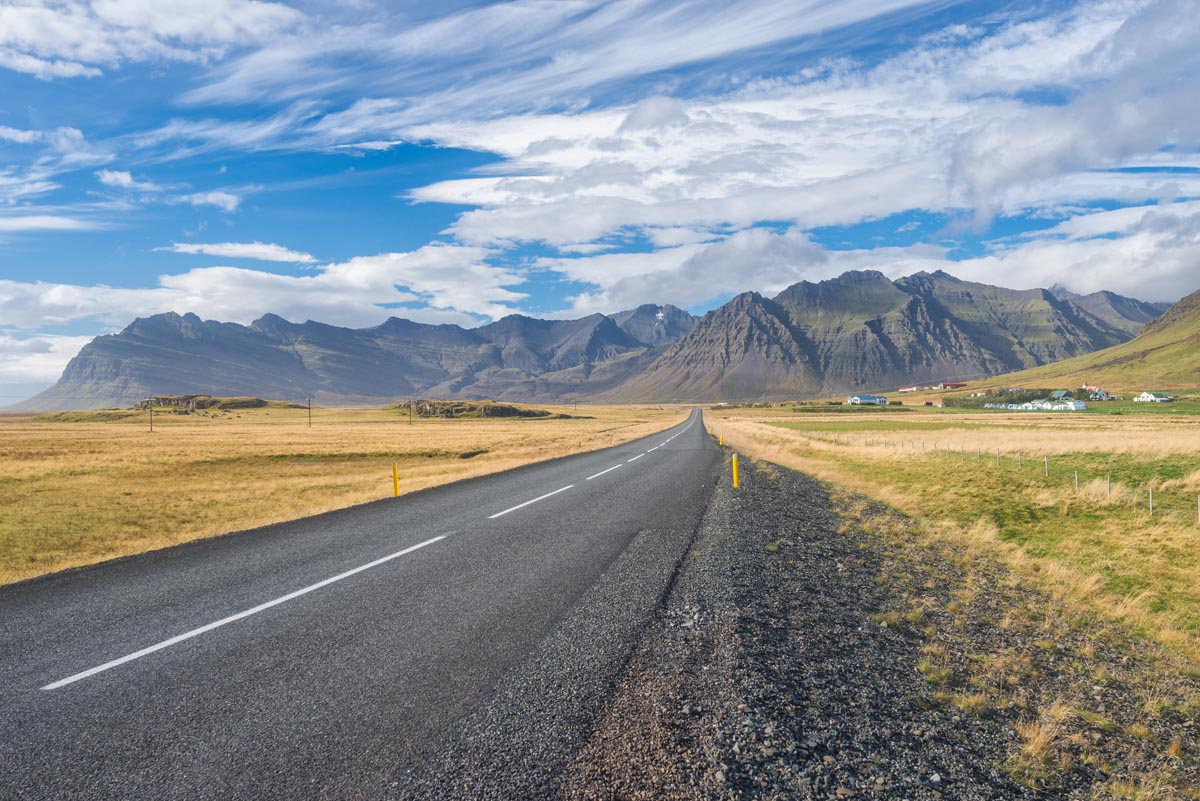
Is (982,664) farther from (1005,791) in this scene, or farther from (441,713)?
(441,713)

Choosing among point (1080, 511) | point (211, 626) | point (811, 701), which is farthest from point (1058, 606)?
point (211, 626)

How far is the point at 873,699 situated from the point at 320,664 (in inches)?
221

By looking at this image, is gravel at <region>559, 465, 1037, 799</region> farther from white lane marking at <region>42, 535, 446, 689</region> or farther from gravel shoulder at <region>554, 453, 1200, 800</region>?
white lane marking at <region>42, 535, 446, 689</region>

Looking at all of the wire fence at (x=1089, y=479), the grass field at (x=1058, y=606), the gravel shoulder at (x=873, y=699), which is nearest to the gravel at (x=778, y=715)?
the gravel shoulder at (x=873, y=699)

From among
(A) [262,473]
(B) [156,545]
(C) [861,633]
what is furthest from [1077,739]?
(A) [262,473]

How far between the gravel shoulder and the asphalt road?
→ 608mm

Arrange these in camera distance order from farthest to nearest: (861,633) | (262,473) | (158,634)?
(262,473) → (861,633) → (158,634)

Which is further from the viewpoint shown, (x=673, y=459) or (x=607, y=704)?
(x=673, y=459)

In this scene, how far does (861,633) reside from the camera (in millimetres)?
8320

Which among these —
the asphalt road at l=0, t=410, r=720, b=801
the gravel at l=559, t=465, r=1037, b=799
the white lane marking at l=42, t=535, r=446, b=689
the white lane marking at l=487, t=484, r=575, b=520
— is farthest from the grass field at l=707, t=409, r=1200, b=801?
the white lane marking at l=487, t=484, r=575, b=520

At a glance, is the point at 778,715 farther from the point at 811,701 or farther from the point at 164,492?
the point at 164,492

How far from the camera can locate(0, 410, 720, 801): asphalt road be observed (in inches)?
178

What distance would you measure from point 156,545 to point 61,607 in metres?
5.79

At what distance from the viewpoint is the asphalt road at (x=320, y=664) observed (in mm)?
4527
